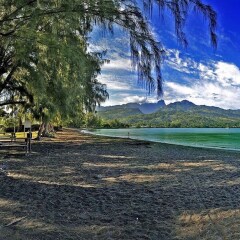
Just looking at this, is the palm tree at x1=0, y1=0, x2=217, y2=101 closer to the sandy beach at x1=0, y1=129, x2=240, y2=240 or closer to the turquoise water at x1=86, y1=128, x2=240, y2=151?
the sandy beach at x1=0, y1=129, x2=240, y2=240

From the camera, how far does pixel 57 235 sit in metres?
3.81

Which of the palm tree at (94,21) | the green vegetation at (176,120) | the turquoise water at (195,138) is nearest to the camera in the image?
the palm tree at (94,21)

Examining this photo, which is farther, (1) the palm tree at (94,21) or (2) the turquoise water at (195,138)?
(2) the turquoise water at (195,138)

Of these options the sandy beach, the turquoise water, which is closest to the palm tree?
the sandy beach

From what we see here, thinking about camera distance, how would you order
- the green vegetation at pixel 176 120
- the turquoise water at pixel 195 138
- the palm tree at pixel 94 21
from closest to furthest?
the palm tree at pixel 94 21 < the turquoise water at pixel 195 138 < the green vegetation at pixel 176 120

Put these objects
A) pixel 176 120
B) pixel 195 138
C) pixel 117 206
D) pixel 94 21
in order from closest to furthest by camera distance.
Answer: pixel 94 21 → pixel 117 206 → pixel 195 138 → pixel 176 120

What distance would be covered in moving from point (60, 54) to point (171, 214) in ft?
9.26

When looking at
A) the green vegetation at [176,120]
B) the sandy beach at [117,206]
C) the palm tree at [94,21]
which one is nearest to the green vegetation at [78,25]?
the palm tree at [94,21]

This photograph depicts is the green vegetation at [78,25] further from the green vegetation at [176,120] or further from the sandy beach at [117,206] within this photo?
the green vegetation at [176,120]

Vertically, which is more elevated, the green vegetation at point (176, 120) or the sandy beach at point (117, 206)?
the green vegetation at point (176, 120)

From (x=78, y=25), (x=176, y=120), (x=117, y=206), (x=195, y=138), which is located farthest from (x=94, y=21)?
(x=176, y=120)

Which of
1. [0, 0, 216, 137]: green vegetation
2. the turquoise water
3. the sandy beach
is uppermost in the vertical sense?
[0, 0, 216, 137]: green vegetation

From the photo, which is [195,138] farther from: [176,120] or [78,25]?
[176,120]

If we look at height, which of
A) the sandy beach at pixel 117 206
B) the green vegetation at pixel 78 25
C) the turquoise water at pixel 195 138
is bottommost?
the turquoise water at pixel 195 138
